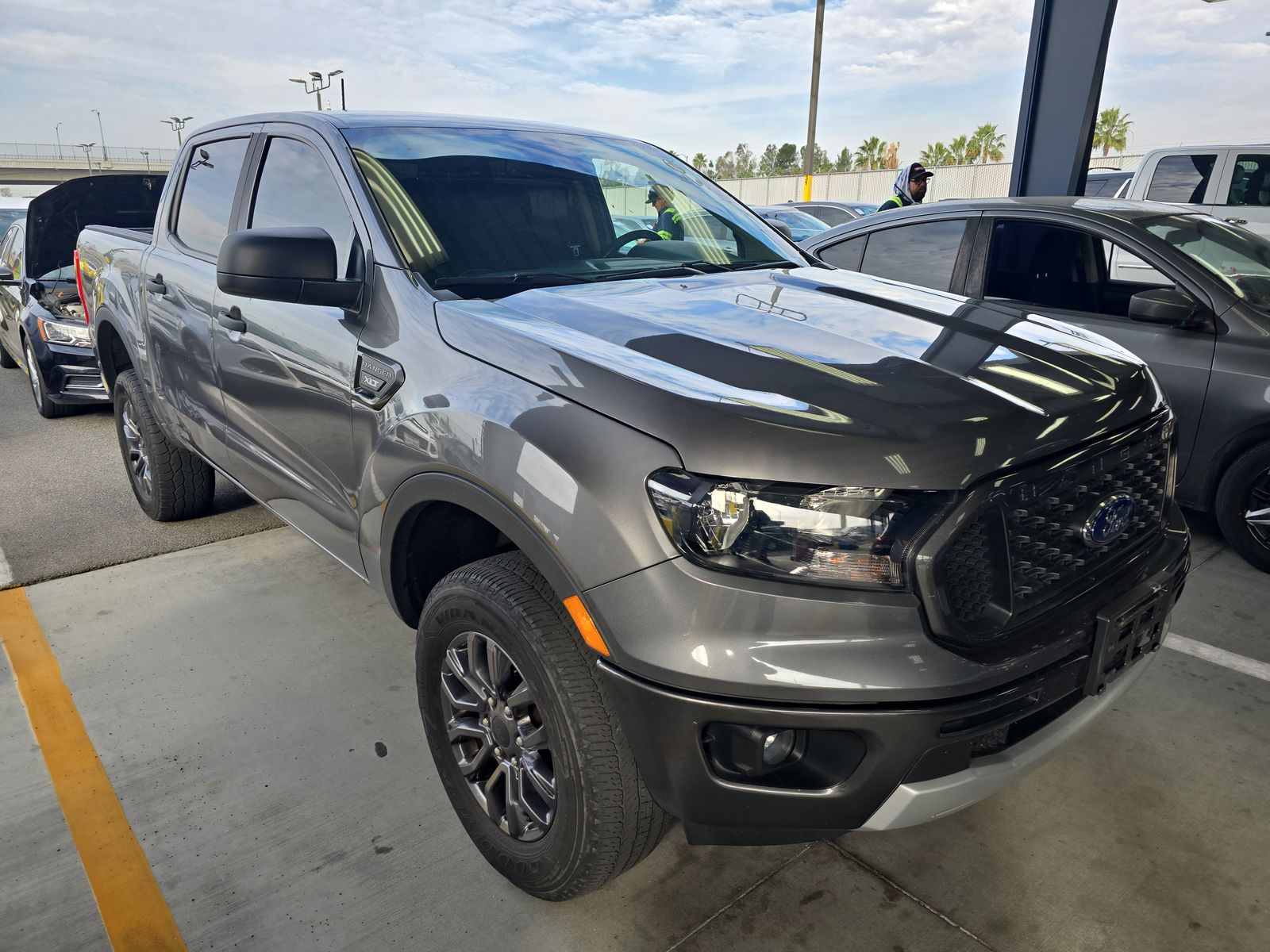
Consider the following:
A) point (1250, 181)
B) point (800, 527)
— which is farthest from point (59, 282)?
point (1250, 181)

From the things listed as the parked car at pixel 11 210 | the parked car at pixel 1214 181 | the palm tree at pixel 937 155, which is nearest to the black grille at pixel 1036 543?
the parked car at pixel 11 210

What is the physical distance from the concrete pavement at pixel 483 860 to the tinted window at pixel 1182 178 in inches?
323

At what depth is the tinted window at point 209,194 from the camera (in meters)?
3.37

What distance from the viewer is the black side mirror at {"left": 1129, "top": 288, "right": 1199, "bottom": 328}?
3994 mm

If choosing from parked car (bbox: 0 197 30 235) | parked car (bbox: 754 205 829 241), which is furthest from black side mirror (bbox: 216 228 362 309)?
parked car (bbox: 754 205 829 241)

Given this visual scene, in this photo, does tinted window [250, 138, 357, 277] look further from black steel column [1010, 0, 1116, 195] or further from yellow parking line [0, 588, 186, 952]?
black steel column [1010, 0, 1116, 195]

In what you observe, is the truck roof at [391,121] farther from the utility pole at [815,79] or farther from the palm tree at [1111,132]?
the palm tree at [1111,132]

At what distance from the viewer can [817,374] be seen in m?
1.79

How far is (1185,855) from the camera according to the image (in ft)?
7.45

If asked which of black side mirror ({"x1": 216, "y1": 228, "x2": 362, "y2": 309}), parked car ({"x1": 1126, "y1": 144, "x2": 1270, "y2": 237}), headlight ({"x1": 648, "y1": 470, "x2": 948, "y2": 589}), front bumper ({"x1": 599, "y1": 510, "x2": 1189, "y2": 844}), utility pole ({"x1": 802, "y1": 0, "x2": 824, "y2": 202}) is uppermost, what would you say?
utility pole ({"x1": 802, "y1": 0, "x2": 824, "y2": 202})

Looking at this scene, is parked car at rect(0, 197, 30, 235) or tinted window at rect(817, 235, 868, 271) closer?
tinted window at rect(817, 235, 868, 271)

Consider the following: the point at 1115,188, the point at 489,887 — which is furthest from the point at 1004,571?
the point at 1115,188

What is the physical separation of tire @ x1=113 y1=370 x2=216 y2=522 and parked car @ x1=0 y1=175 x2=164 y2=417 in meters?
2.21

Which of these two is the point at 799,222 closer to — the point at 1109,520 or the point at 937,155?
the point at 1109,520
